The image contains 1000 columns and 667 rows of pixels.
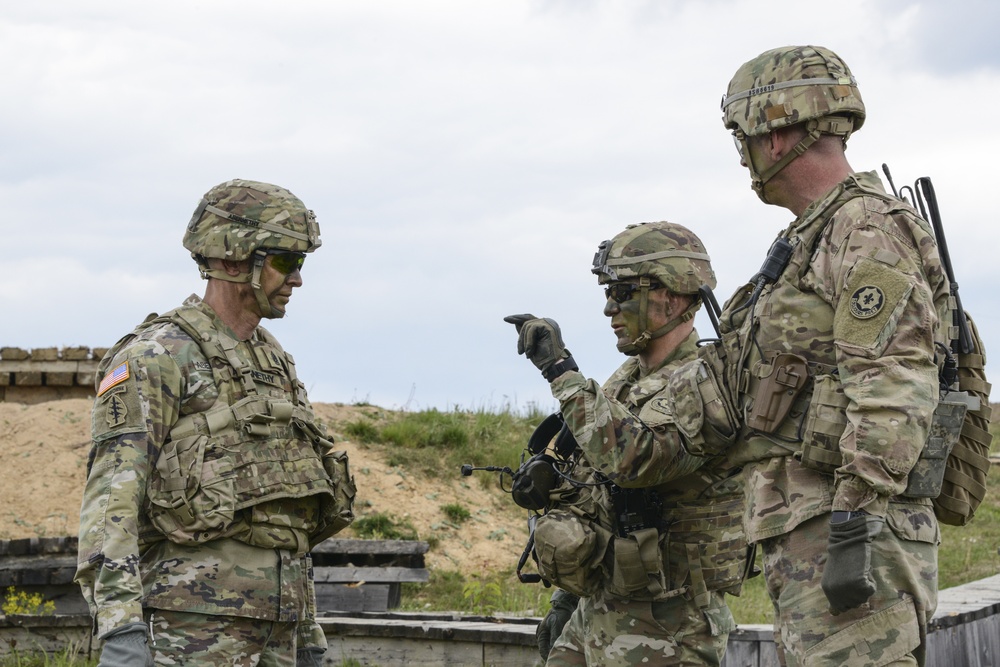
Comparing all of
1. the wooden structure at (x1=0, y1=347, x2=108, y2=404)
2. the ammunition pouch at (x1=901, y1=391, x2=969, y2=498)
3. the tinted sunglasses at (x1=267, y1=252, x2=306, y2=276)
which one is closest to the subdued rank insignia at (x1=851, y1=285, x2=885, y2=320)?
the ammunition pouch at (x1=901, y1=391, x2=969, y2=498)

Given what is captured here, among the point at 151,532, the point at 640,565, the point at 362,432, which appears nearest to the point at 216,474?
the point at 151,532

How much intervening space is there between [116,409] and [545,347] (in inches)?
64.7

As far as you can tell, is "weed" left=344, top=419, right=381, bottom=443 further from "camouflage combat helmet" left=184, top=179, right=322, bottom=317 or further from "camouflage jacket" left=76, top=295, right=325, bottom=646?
"camouflage jacket" left=76, top=295, right=325, bottom=646

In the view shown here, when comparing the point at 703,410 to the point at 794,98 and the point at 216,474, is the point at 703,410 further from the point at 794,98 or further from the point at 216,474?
the point at 216,474

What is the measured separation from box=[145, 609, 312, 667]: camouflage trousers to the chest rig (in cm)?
29

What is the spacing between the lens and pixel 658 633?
187 inches

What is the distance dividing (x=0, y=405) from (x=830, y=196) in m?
17.0

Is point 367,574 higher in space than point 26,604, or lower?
higher

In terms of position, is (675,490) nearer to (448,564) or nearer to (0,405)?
(448,564)

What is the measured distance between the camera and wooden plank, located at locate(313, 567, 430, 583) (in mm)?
11562

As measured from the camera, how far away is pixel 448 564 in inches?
575

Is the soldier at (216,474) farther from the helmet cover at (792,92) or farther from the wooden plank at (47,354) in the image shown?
the wooden plank at (47,354)

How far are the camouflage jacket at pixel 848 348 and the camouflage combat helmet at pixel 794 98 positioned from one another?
21cm

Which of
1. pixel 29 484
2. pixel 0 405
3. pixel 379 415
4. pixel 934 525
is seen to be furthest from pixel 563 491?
pixel 0 405
